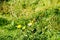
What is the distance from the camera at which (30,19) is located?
5.47 metres

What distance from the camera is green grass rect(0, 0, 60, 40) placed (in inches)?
194

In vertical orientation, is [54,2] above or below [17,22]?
above

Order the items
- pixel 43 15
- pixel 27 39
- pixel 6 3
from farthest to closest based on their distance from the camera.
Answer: pixel 6 3 < pixel 43 15 < pixel 27 39

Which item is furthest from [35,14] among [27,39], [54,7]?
[27,39]

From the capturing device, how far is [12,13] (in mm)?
5789

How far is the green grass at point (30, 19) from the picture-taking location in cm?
492

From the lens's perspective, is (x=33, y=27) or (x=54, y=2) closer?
(x=33, y=27)

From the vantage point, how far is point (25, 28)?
16.9 feet

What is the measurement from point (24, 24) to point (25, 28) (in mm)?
195

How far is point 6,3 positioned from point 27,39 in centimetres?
189

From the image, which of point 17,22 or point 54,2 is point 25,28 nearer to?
point 17,22

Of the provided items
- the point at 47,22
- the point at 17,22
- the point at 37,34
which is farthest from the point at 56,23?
the point at 17,22

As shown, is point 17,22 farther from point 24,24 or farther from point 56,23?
point 56,23

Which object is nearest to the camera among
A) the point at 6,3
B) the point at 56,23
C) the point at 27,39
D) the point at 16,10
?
the point at 27,39
